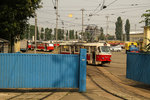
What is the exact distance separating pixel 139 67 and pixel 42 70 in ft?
16.3

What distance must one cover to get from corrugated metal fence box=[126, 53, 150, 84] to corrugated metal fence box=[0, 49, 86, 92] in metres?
3.25

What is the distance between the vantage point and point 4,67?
877 cm

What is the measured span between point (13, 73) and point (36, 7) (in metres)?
13.5

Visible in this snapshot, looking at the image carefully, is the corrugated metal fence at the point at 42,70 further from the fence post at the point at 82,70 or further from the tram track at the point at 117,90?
the tram track at the point at 117,90

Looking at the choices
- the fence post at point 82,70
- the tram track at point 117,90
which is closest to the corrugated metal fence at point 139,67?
the tram track at point 117,90

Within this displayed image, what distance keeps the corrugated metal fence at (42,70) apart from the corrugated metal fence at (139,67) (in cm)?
325

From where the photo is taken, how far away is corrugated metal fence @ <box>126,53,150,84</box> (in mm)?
9984

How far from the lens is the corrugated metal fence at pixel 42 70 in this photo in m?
8.80

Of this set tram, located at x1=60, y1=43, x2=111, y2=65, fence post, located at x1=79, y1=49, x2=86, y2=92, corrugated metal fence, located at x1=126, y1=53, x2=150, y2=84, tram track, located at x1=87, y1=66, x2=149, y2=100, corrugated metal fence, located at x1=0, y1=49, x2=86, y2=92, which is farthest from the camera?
tram, located at x1=60, y1=43, x2=111, y2=65

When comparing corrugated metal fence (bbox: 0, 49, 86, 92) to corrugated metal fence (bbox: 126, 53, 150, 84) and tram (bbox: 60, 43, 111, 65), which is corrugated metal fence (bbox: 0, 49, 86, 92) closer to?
corrugated metal fence (bbox: 126, 53, 150, 84)

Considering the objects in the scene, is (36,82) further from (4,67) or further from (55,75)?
(4,67)

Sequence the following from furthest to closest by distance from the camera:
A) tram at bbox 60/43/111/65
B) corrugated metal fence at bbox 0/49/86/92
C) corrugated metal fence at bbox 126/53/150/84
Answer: tram at bbox 60/43/111/65 < corrugated metal fence at bbox 126/53/150/84 < corrugated metal fence at bbox 0/49/86/92

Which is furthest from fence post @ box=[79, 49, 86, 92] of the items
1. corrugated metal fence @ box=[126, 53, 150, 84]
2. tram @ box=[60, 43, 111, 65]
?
tram @ box=[60, 43, 111, 65]

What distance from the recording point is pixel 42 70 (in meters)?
8.98
